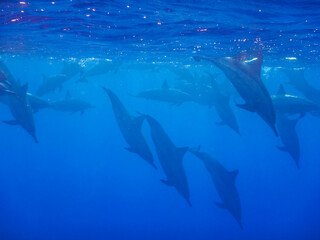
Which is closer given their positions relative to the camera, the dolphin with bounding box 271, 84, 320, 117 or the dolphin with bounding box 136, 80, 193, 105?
the dolphin with bounding box 271, 84, 320, 117

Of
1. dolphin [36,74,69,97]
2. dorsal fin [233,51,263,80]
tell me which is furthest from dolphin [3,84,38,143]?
dorsal fin [233,51,263,80]

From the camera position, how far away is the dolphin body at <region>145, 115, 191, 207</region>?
410 inches

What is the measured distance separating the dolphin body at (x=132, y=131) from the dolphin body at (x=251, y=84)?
4.90m

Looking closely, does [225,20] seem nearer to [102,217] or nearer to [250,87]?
[250,87]

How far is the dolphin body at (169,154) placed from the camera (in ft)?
34.2

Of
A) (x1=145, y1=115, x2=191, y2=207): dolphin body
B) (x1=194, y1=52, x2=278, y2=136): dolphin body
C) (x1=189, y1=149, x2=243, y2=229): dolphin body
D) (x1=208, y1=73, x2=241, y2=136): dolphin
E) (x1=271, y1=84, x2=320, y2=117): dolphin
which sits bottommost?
(x1=189, y1=149, x2=243, y2=229): dolphin body

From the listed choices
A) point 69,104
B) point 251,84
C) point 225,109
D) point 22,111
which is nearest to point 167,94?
point 225,109

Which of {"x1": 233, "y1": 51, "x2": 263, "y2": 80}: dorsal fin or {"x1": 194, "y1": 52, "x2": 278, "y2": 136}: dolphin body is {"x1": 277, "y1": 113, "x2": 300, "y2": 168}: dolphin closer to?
{"x1": 233, "y1": 51, "x2": 263, "y2": 80}: dorsal fin

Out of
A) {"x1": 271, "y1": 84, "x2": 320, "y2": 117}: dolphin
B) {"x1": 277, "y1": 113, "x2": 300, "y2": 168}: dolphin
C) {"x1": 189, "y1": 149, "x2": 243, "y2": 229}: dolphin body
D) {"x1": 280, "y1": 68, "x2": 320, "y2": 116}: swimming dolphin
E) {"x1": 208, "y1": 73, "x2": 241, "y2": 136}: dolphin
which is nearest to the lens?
{"x1": 189, "y1": 149, "x2": 243, "y2": 229}: dolphin body

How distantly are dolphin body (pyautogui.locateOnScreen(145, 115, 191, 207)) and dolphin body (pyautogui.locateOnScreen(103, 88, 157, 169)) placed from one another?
0.39 meters

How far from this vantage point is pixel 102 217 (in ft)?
93.6

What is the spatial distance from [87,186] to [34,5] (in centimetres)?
3115

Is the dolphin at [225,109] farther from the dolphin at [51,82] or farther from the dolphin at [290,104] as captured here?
the dolphin at [51,82]

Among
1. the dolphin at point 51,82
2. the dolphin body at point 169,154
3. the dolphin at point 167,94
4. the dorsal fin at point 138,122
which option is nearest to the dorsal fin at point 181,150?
the dolphin body at point 169,154
